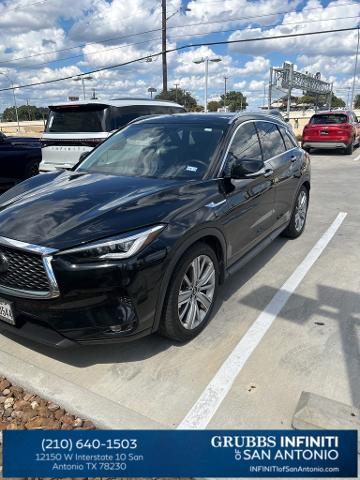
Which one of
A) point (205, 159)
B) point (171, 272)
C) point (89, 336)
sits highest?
point (205, 159)

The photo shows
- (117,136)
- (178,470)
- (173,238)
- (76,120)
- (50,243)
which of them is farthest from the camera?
(76,120)

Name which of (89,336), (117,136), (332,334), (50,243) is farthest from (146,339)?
(117,136)

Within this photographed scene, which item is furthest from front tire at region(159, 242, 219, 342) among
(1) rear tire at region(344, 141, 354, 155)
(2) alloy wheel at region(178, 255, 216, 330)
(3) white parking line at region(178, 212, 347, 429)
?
(1) rear tire at region(344, 141, 354, 155)

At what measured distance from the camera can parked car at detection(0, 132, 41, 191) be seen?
899 cm

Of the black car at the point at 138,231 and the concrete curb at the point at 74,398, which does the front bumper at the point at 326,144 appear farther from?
the concrete curb at the point at 74,398

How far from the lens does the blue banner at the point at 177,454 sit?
2109 mm

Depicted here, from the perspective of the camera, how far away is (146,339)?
326 cm

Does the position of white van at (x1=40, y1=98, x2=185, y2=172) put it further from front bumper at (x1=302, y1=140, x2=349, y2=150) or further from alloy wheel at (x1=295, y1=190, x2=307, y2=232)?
front bumper at (x1=302, y1=140, x2=349, y2=150)

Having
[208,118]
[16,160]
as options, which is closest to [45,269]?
[208,118]

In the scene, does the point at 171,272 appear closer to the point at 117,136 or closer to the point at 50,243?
the point at 50,243

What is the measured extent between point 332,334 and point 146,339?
1.54 m

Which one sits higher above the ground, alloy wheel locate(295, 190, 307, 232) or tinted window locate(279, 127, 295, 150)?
tinted window locate(279, 127, 295, 150)

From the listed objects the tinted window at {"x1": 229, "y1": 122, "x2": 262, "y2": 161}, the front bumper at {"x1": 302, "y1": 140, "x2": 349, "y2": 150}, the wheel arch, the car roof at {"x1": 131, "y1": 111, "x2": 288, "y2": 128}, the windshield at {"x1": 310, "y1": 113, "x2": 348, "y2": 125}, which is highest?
the windshield at {"x1": 310, "y1": 113, "x2": 348, "y2": 125}

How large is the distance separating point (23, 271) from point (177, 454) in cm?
146
